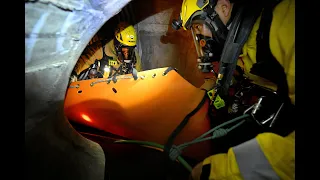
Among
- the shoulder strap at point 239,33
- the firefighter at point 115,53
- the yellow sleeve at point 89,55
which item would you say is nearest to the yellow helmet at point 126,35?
the firefighter at point 115,53

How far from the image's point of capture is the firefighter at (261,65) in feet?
3.93

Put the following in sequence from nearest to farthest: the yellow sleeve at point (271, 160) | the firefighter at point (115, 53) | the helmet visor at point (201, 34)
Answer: the yellow sleeve at point (271, 160), the helmet visor at point (201, 34), the firefighter at point (115, 53)

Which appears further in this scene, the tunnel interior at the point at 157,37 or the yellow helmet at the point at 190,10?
the tunnel interior at the point at 157,37

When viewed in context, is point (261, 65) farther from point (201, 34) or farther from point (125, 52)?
point (125, 52)

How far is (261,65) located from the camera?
1622 millimetres

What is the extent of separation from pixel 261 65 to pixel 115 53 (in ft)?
11.0

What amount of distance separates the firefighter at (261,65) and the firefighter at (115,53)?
2221 millimetres

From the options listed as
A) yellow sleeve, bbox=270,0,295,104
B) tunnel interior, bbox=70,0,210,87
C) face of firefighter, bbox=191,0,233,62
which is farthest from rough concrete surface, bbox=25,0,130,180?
tunnel interior, bbox=70,0,210,87

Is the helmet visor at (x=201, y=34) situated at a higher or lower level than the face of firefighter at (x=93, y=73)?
higher

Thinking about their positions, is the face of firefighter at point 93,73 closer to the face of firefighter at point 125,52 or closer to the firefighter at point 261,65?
the face of firefighter at point 125,52

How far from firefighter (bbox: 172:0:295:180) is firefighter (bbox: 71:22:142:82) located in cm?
222

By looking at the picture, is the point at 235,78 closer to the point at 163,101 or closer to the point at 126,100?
the point at 163,101

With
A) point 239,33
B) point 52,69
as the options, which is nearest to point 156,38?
point 239,33

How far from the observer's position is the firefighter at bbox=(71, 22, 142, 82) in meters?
4.02
